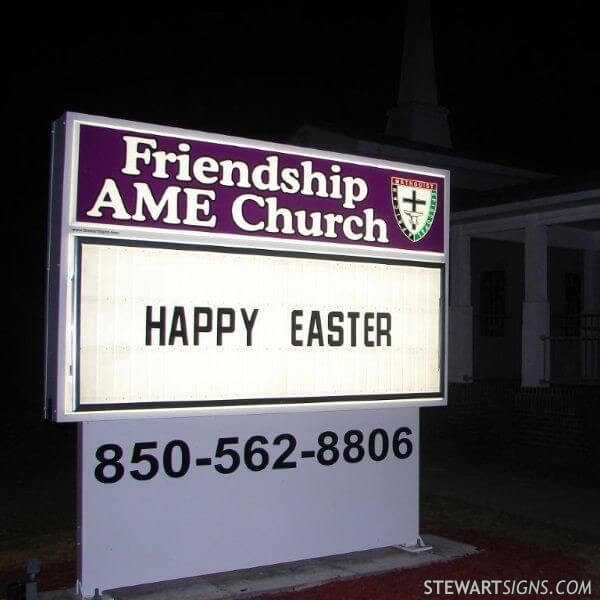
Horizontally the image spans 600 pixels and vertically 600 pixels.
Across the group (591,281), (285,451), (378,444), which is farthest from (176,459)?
(591,281)

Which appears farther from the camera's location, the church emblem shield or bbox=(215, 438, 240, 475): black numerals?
the church emblem shield

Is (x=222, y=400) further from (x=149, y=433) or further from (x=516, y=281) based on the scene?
(x=516, y=281)

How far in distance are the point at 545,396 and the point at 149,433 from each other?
7.70m

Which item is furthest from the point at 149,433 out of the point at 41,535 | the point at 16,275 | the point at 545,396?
the point at 16,275

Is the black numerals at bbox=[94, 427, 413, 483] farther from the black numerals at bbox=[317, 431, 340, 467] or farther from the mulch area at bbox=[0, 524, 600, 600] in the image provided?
the mulch area at bbox=[0, 524, 600, 600]

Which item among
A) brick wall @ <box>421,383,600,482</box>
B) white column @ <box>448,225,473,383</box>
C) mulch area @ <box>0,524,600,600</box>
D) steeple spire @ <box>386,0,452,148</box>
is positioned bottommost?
mulch area @ <box>0,524,600,600</box>

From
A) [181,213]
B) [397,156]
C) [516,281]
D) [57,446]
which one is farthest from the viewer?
[397,156]

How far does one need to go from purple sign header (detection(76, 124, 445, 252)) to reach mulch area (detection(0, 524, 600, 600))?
108 inches

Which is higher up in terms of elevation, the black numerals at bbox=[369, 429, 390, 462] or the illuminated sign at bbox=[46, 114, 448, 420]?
the illuminated sign at bbox=[46, 114, 448, 420]

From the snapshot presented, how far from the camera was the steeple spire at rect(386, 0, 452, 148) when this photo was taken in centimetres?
2280

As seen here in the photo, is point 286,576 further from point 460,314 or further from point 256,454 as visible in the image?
point 460,314

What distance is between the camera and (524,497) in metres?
10.2

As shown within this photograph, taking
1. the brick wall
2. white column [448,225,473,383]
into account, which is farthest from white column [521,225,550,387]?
white column [448,225,473,383]

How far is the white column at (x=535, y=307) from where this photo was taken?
42.4 feet
